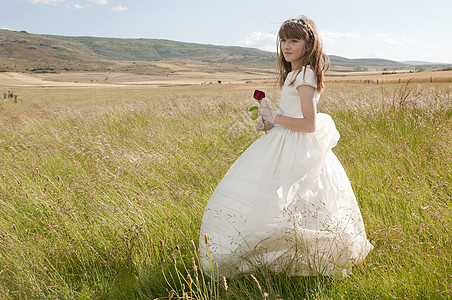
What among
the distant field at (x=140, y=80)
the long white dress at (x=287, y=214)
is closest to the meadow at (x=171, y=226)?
the long white dress at (x=287, y=214)

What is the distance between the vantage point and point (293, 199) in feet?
7.50

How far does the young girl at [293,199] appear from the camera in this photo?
220 cm

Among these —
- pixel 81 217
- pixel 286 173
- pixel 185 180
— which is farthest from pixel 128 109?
pixel 286 173

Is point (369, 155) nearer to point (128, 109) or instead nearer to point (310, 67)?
point (310, 67)

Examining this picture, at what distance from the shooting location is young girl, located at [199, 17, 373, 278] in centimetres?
220

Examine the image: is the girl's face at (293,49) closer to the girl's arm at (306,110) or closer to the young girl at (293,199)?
the young girl at (293,199)

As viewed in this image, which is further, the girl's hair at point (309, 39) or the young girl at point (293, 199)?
the girl's hair at point (309, 39)

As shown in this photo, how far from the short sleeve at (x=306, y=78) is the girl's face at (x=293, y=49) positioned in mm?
167

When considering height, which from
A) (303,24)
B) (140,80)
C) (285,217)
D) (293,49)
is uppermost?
(140,80)

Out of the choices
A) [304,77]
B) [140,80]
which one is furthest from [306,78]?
[140,80]

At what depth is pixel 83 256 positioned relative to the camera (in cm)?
260

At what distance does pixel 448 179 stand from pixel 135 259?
3144mm

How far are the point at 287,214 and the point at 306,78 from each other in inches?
37.8

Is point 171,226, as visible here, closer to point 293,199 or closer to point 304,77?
point 293,199
